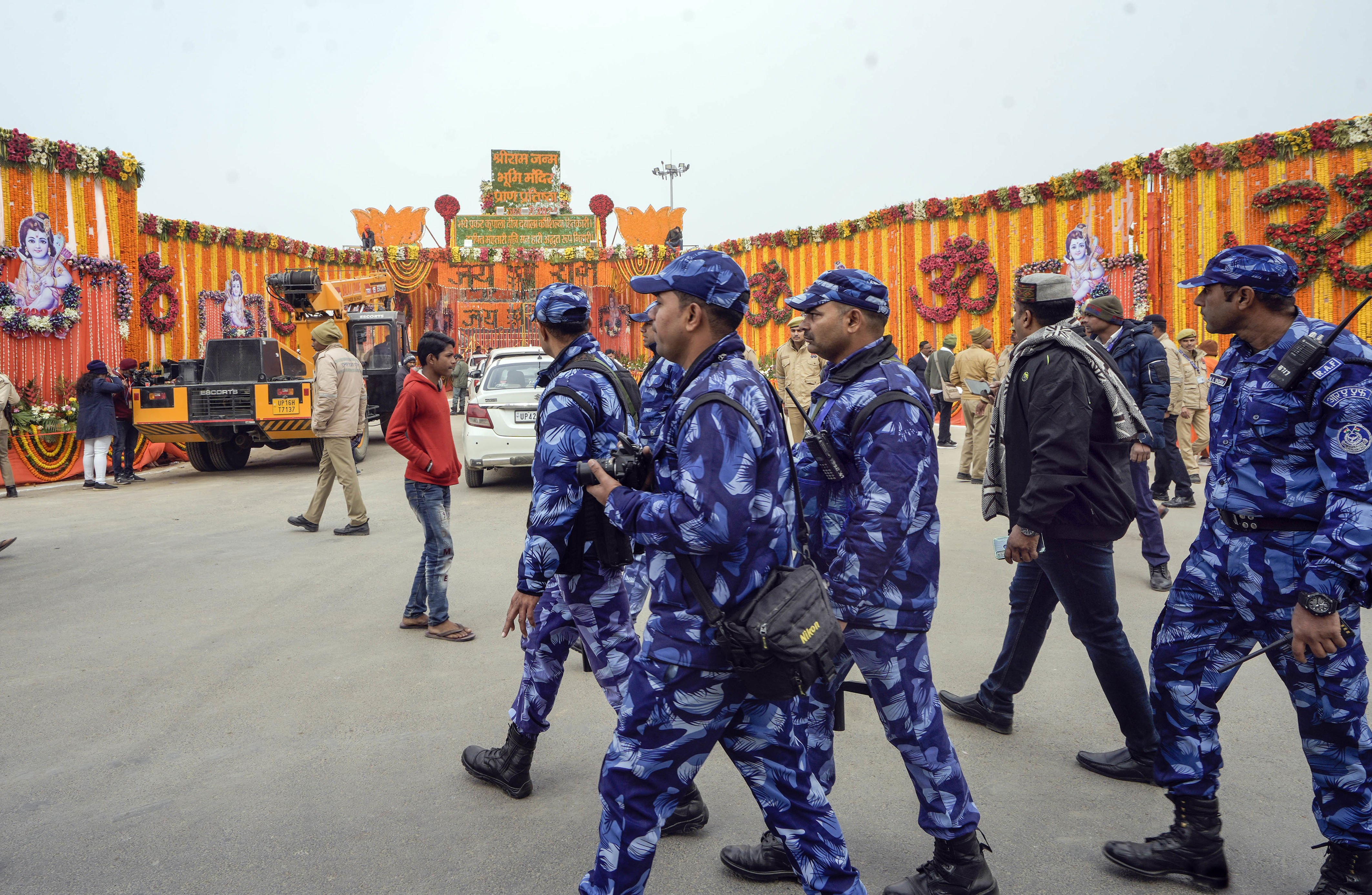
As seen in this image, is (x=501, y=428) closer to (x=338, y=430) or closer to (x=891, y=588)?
(x=338, y=430)


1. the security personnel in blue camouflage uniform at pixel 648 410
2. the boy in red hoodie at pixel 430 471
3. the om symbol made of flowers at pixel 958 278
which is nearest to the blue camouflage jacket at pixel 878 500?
the security personnel in blue camouflage uniform at pixel 648 410

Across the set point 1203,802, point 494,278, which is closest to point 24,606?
point 1203,802

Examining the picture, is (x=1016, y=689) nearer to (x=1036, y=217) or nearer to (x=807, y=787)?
(x=807, y=787)

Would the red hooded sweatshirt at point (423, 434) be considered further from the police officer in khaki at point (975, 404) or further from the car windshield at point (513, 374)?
the police officer in khaki at point (975, 404)

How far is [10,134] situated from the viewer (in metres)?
13.0

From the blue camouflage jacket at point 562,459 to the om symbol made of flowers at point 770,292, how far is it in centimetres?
1954

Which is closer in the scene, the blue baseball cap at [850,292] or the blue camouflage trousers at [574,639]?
the blue baseball cap at [850,292]

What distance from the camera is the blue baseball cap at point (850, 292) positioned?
8.87 ft

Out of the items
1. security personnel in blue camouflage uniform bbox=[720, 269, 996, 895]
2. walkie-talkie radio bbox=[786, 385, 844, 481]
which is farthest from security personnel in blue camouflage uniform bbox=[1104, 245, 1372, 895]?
walkie-talkie radio bbox=[786, 385, 844, 481]

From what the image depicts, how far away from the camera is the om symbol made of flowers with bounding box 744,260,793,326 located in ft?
74.8

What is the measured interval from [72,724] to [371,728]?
1331 mm

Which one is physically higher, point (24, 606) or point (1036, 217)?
point (1036, 217)

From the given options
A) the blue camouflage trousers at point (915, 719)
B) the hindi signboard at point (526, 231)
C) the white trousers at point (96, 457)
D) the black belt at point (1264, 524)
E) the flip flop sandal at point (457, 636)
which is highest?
the hindi signboard at point (526, 231)

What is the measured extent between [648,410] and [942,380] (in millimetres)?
10264
